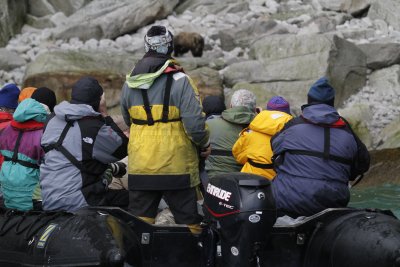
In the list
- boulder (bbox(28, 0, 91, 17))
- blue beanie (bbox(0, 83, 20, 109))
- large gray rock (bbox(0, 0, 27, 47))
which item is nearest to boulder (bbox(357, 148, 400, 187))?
blue beanie (bbox(0, 83, 20, 109))

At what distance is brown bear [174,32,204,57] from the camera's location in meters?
18.3

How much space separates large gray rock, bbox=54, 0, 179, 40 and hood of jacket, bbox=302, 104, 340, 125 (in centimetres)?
1536

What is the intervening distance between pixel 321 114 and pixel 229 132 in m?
1.60

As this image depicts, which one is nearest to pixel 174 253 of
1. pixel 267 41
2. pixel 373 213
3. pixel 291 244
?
pixel 291 244

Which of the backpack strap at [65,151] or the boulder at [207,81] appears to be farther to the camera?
the boulder at [207,81]

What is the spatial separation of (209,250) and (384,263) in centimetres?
125

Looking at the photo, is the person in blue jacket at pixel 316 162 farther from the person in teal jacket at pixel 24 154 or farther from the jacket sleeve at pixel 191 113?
the person in teal jacket at pixel 24 154

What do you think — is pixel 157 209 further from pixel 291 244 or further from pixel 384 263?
pixel 384 263

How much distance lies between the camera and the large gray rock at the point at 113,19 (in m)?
20.2

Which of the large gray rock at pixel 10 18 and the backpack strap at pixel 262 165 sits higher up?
the backpack strap at pixel 262 165

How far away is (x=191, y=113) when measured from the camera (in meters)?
5.19

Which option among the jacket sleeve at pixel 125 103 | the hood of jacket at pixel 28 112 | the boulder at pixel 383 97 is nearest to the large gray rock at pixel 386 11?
the boulder at pixel 383 97

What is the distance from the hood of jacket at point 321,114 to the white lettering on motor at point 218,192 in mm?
1003

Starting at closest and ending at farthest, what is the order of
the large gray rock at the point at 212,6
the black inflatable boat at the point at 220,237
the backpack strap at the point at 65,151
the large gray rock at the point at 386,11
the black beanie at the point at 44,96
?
the black inflatable boat at the point at 220,237, the backpack strap at the point at 65,151, the black beanie at the point at 44,96, the large gray rock at the point at 386,11, the large gray rock at the point at 212,6
